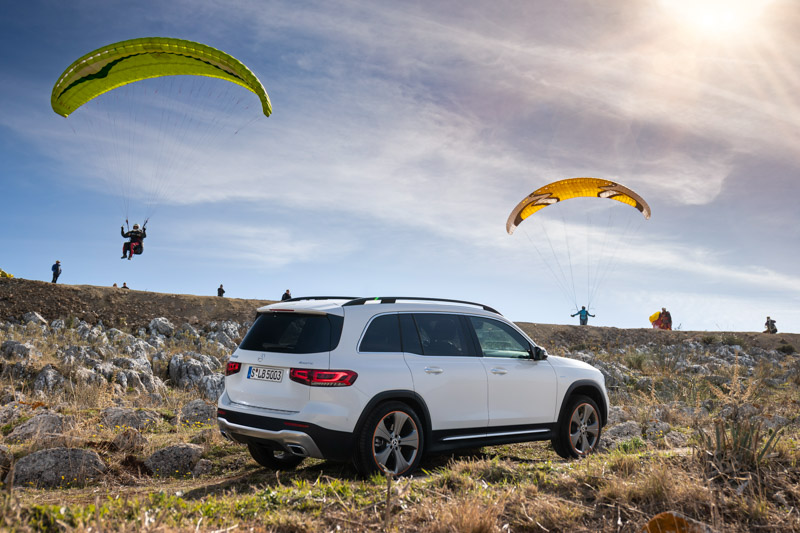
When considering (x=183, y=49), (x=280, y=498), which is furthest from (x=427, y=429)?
(x=183, y=49)

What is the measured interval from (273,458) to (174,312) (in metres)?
28.3

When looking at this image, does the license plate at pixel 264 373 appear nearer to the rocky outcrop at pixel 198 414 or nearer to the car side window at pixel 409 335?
the car side window at pixel 409 335

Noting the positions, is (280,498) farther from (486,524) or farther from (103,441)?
(103,441)

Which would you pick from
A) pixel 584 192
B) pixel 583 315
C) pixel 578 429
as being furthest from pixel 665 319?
pixel 578 429

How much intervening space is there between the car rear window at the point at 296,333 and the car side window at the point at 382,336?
34 centimetres

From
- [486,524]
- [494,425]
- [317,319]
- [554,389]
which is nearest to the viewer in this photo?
[486,524]

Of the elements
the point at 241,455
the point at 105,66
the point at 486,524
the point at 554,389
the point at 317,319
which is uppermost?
the point at 105,66

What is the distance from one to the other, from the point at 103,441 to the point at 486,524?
5.87 metres

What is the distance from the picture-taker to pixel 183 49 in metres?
15.0

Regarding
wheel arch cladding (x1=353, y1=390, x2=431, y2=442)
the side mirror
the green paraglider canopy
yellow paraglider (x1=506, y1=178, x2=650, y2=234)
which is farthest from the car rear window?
yellow paraglider (x1=506, y1=178, x2=650, y2=234)

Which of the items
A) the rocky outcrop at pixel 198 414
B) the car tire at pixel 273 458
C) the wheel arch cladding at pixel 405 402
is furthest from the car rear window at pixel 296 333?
the rocky outcrop at pixel 198 414

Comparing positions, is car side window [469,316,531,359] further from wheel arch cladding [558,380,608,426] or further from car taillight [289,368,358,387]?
car taillight [289,368,358,387]

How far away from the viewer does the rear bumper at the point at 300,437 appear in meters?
5.90

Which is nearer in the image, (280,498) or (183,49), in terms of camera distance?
(280,498)
